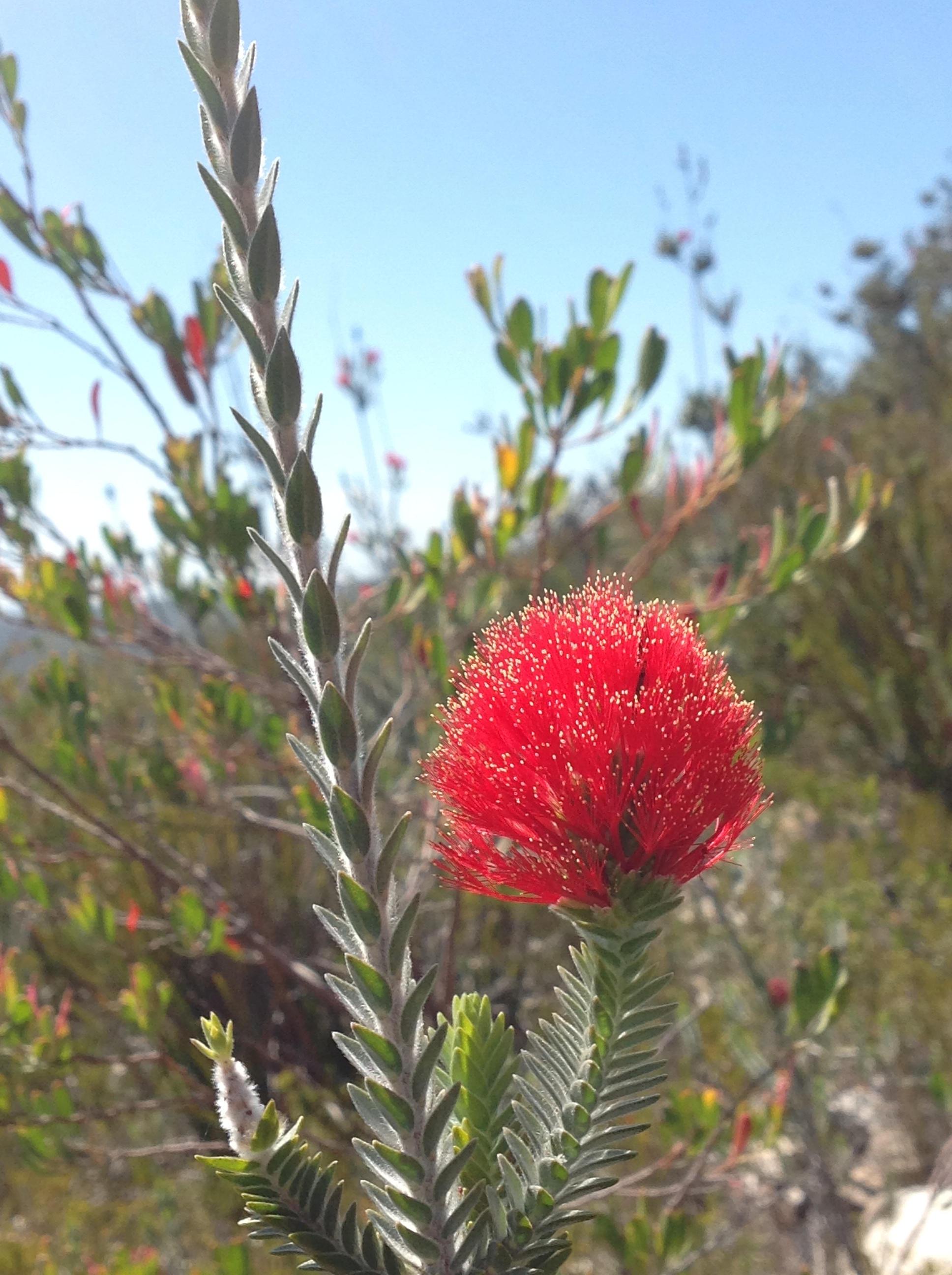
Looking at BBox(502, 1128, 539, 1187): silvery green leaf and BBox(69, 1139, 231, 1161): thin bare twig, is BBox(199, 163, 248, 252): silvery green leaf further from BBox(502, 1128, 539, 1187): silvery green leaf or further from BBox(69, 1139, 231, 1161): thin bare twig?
BBox(69, 1139, 231, 1161): thin bare twig

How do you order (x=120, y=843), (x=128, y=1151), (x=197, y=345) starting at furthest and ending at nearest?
(x=197, y=345) < (x=120, y=843) < (x=128, y=1151)

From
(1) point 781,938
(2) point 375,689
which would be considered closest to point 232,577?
(2) point 375,689

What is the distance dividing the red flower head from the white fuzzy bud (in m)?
0.23

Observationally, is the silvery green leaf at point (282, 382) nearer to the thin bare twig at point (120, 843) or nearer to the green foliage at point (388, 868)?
the green foliage at point (388, 868)

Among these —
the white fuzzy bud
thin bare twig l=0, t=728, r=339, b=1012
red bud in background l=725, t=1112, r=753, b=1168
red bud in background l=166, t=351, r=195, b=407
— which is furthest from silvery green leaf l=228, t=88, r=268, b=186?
red bud in background l=166, t=351, r=195, b=407

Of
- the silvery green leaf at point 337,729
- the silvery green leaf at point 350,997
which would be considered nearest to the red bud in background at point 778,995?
the silvery green leaf at point 350,997

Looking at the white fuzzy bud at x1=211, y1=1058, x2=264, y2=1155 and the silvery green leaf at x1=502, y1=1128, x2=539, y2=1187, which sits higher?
the white fuzzy bud at x1=211, y1=1058, x2=264, y2=1155

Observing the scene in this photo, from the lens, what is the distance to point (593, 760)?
58 cm

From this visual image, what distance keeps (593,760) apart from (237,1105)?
30 cm

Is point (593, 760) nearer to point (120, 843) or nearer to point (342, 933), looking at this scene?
point (342, 933)

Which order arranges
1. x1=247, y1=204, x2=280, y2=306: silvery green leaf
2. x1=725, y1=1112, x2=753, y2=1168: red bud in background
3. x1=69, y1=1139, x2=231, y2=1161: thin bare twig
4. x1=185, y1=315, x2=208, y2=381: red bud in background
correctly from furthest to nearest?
x1=185, y1=315, x2=208, y2=381: red bud in background, x1=725, y1=1112, x2=753, y2=1168: red bud in background, x1=69, y1=1139, x2=231, y2=1161: thin bare twig, x1=247, y1=204, x2=280, y2=306: silvery green leaf

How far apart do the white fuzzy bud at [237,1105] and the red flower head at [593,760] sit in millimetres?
230

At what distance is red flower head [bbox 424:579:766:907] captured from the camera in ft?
1.94

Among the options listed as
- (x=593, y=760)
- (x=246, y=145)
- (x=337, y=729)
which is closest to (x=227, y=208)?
(x=246, y=145)
